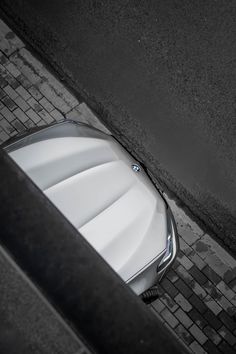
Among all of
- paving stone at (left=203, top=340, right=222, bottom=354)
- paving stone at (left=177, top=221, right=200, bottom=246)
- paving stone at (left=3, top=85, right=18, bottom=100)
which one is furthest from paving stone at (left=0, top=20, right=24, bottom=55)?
paving stone at (left=203, top=340, right=222, bottom=354)

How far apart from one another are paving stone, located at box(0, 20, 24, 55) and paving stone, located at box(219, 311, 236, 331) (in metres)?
4.82

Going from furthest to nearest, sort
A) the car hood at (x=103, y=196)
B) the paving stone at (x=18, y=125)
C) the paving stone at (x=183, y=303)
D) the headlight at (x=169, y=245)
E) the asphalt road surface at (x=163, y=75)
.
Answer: the paving stone at (x=18, y=125), the asphalt road surface at (x=163, y=75), the paving stone at (x=183, y=303), the headlight at (x=169, y=245), the car hood at (x=103, y=196)

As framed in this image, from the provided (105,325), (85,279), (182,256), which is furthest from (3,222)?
(182,256)

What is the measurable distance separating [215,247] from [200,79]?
242 centimetres

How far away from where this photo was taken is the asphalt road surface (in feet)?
19.2

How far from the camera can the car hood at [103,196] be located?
4258 mm

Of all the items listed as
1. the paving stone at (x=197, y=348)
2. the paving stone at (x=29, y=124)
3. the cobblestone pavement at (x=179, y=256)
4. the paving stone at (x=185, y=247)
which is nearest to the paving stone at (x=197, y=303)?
the cobblestone pavement at (x=179, y=256)

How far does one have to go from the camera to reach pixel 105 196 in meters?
4.47

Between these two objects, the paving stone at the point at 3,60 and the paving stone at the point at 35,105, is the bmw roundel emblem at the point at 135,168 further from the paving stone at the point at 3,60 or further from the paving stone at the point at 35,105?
the paving stone at the point at 3,60

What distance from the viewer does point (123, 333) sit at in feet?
5.73

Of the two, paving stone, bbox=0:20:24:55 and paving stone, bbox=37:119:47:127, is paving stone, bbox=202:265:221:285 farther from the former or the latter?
paving stone, bbox=0:20:24:55

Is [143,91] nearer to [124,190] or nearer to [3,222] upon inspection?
[124,190]

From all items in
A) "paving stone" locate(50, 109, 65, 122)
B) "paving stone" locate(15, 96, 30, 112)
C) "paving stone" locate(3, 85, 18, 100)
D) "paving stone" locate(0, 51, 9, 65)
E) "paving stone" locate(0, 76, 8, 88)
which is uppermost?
"paving stone" locate(0, 51, 9, 65)

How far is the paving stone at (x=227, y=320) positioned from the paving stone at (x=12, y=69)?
4.48 meters
